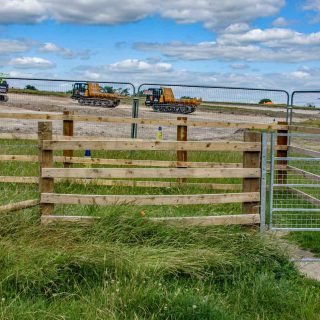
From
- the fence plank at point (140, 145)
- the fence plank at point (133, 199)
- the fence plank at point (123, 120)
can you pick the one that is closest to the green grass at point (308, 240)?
the fence plank at point (133, 199)

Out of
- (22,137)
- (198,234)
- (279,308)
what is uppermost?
(22,137)

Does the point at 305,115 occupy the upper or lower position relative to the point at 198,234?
upper

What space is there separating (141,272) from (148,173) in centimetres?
155

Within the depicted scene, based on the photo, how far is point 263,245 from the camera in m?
5.49

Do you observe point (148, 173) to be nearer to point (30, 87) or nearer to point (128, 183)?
point (128, 183)

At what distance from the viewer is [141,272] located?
4.67 metres

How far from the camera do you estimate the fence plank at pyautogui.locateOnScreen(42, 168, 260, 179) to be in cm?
574

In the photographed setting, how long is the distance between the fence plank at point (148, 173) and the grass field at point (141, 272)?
39cm

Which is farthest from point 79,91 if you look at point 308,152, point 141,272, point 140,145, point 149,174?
point 141,272

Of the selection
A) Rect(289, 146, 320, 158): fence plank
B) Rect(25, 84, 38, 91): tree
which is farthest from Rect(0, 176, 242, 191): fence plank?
Rect(25, 84, 38, 91): tree

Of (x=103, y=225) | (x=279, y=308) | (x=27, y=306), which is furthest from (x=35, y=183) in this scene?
(x=279, y=308)

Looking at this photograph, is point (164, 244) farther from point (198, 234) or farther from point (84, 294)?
point (84, 294)

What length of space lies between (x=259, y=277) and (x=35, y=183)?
472 cm

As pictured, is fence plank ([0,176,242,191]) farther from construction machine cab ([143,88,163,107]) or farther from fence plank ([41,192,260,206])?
construction machine cab ([143,88,163,107])
